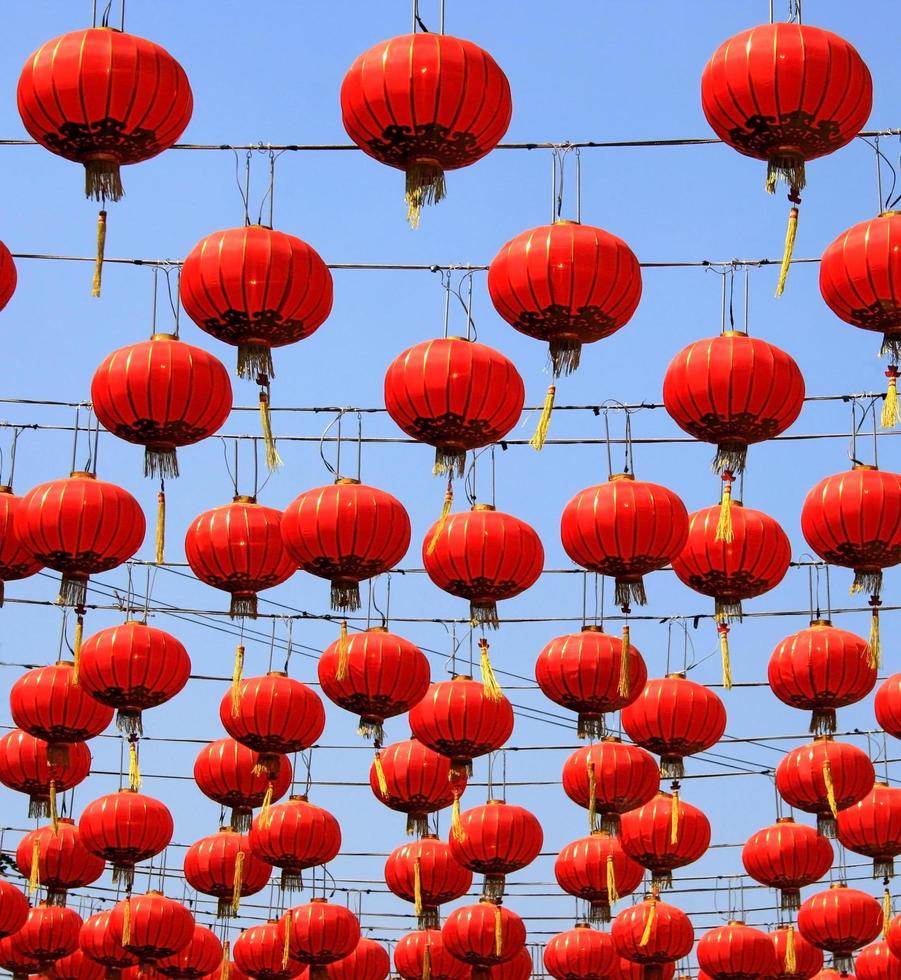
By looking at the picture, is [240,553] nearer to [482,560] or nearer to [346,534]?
[346,534]

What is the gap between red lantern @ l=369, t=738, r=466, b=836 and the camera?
1435cm

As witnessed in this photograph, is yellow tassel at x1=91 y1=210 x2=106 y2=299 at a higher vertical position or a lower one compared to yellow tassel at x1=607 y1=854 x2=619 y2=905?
higher

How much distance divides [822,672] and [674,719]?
1150 mm

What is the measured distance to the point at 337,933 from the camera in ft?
53.0

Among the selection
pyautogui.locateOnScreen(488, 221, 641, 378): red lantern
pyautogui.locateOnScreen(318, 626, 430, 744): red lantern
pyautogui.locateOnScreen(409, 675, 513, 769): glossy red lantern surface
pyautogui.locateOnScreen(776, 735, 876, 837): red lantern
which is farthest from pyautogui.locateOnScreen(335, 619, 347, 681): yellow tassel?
pyautogui.locateOnScreen(776, 735, 876, 837): red lantern

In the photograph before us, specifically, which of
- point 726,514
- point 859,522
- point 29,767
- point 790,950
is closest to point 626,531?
point 726,514

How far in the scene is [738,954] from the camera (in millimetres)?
16484

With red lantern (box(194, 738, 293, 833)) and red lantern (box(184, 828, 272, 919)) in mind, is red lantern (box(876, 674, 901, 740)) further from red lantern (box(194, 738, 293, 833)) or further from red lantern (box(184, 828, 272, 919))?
red lantern (box(184, 828, 272, 919))

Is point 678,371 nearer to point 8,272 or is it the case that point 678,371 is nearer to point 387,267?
point 387,267

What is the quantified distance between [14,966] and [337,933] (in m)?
3.11

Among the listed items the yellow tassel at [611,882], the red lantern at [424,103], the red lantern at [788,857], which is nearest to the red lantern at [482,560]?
the red lantern at [424,103]

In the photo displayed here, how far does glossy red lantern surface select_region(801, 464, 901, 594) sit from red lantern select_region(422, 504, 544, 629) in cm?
168

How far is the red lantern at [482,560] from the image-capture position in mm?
11703

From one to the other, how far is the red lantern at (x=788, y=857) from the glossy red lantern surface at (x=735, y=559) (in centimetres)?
368
